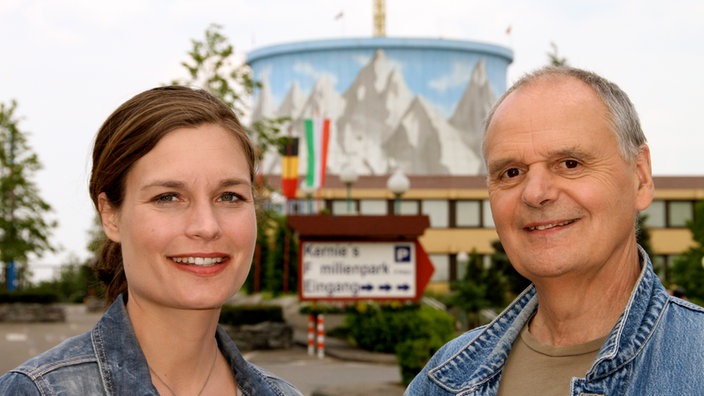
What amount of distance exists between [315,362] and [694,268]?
15.0 m

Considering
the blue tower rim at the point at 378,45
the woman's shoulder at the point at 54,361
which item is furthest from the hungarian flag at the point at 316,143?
the blue tower rim at the point at 378,45

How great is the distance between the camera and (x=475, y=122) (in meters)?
91.1

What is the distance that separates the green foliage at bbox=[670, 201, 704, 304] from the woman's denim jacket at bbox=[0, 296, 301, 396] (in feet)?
97.8

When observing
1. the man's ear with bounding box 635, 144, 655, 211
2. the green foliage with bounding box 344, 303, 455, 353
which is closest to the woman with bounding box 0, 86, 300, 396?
the man's ear with bounding box 635, 144, 655, 211

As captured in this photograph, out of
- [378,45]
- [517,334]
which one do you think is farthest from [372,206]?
[517,334]

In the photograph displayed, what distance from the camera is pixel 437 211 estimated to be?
63.3m

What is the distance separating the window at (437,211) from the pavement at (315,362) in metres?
28.6

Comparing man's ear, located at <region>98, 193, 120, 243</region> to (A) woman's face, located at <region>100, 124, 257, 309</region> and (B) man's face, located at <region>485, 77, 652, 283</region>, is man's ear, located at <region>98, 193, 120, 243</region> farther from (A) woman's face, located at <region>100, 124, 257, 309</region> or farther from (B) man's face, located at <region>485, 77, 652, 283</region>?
(B) man's face, located at <region>485, 77, 652, 283</region>

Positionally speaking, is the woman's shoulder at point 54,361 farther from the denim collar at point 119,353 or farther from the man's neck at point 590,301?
the man's neck at point 590,301

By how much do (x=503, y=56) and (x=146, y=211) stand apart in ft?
286

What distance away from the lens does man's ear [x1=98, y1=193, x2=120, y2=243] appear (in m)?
3.36

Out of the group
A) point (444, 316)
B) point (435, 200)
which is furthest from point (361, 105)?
point (444, 316)

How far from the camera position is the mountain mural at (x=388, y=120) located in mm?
86688

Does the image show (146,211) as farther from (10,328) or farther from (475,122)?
(475,122)
